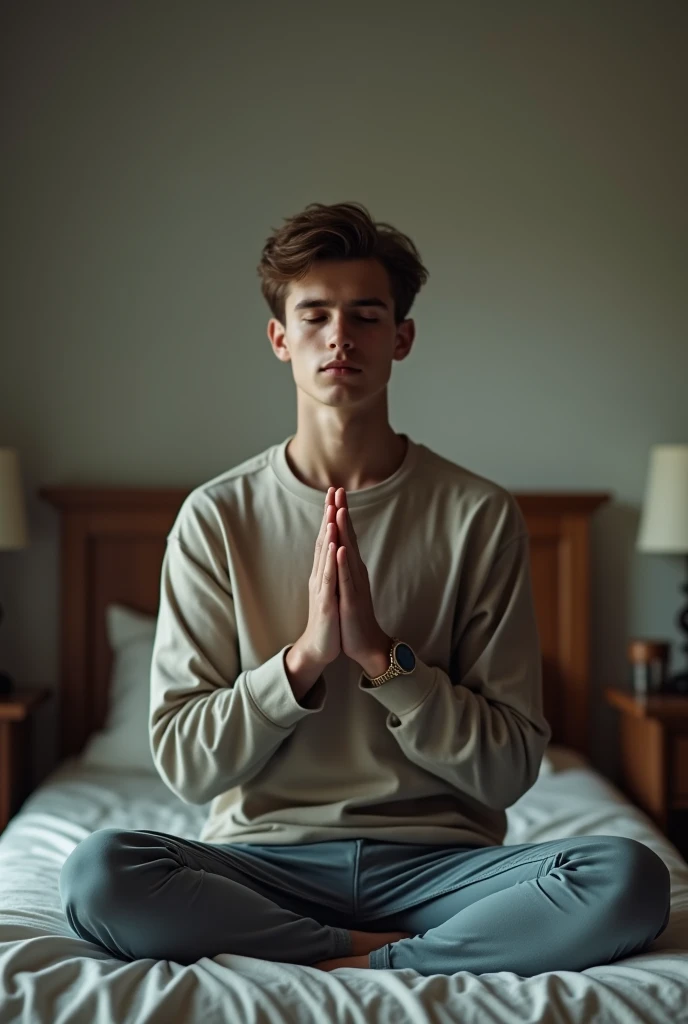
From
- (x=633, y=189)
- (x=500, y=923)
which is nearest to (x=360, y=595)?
(x=500, y=923)

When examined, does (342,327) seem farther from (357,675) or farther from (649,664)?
(649,664)

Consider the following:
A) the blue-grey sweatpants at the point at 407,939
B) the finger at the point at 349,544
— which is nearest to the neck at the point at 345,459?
A: the finger at the point at 349,544

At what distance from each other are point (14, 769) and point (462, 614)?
1436mm

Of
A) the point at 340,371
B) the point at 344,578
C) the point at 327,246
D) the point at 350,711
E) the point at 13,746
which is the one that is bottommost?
the point at 13,746

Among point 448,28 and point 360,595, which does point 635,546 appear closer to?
point 448,28

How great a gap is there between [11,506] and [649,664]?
1.64 meters

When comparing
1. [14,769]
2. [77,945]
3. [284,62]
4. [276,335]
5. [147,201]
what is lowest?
[14,769]

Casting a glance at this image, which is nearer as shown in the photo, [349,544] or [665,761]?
[349,544]

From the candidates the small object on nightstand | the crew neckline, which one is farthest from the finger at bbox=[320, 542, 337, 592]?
the small object on nightstand

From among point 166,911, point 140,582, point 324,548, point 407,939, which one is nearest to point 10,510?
point 140,582

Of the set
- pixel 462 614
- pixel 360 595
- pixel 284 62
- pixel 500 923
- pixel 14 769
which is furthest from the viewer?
pixel 284 62

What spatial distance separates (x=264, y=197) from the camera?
3.03 meters

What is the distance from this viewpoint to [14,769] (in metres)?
2.70

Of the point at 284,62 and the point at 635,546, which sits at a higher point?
the point at 284,62
